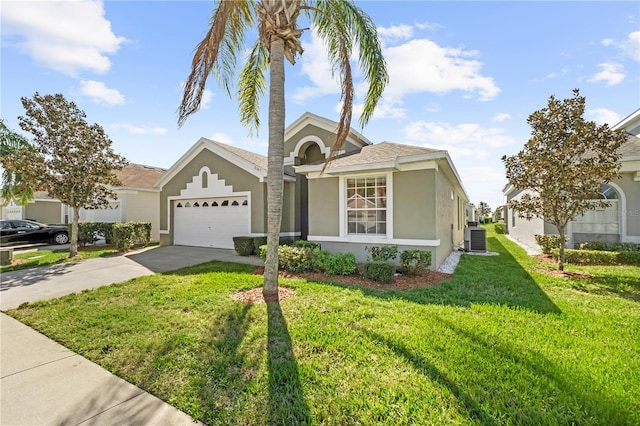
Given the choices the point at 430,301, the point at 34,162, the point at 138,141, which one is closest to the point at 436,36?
the point at 430,301

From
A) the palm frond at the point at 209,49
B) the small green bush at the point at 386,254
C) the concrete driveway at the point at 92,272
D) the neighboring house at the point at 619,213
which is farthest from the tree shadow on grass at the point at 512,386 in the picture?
the neighboring house at the point at 619,213

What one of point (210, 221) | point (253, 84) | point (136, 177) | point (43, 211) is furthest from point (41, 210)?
point (253, 84)

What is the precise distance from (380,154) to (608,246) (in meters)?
9.70

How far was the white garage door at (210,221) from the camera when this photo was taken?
14.2 meters

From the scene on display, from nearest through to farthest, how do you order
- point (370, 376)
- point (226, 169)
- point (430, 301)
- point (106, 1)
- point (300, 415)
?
point (300, 415) < point (370, 376) < point (430, 301) < point (106, 1) < point (226, 169)

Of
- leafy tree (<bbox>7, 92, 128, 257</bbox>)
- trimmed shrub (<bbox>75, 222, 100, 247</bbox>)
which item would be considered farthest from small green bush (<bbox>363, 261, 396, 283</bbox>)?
trimmed shrub (<bbox>75, 222, 100, 247</bbox>)

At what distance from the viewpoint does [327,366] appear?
3.61 metres

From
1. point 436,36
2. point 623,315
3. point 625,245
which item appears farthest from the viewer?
point 625,245

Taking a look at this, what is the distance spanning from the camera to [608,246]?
10977 millimetres

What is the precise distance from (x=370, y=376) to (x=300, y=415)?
992mm

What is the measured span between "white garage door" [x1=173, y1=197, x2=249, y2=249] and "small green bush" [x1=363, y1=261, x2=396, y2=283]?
308 inches

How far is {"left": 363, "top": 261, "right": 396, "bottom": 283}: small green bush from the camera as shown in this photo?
24.9 feet

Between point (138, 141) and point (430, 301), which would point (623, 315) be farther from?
point (138, 141)

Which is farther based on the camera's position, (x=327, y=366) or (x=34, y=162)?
(x=34, y=162)
